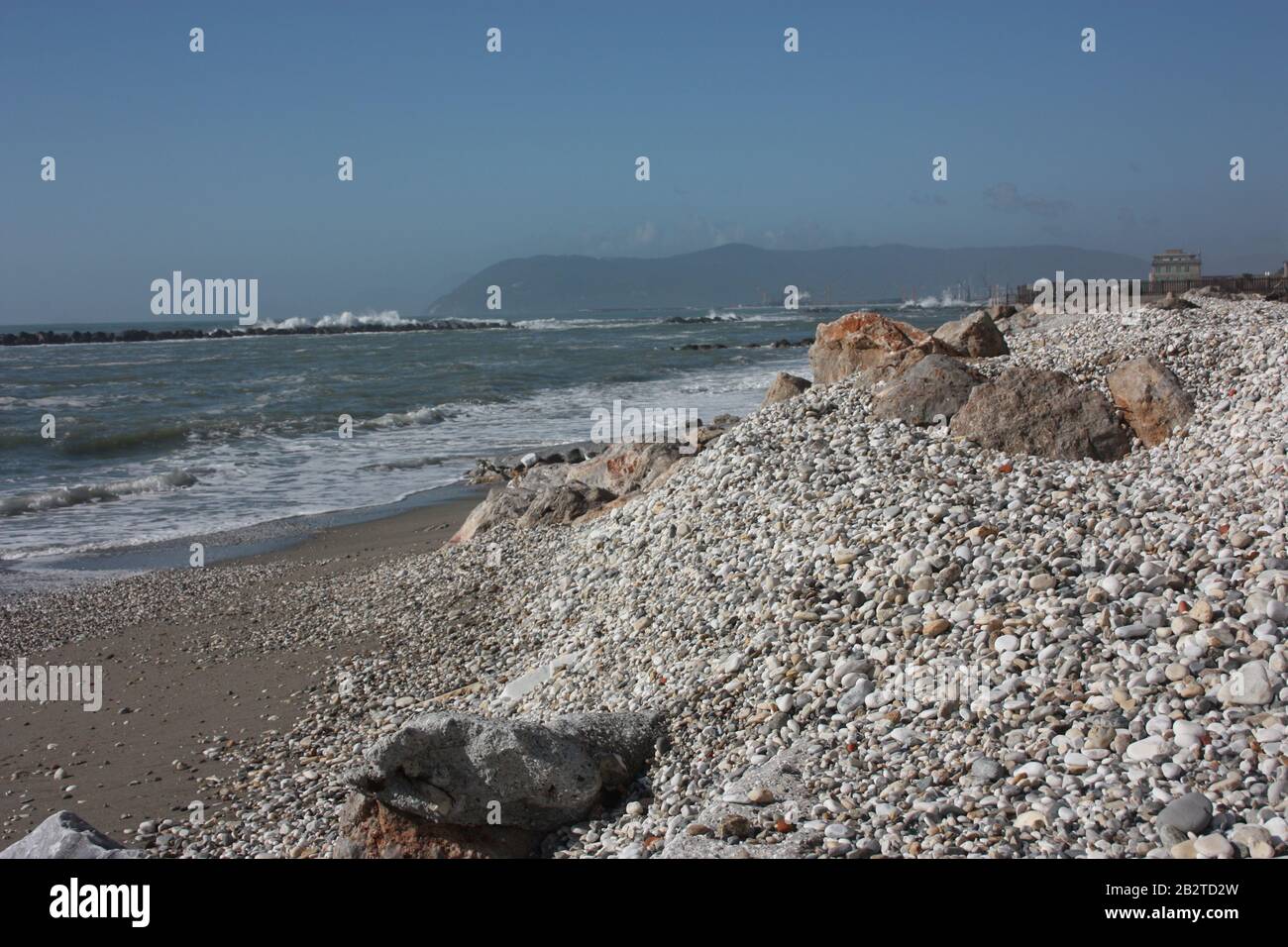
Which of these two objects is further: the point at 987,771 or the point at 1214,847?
the point at 987,771

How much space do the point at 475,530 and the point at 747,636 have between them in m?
5.55

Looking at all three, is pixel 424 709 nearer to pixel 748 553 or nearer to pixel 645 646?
pixel 645 646

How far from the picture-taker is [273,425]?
77.8 feet

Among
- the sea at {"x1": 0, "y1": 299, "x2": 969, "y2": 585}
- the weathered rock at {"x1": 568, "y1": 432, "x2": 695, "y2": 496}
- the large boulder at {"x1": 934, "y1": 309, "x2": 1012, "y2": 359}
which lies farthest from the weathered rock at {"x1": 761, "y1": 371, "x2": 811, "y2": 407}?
the sea at {"x1": 0, "y1": 299, "x2": 969, "y2": 585}

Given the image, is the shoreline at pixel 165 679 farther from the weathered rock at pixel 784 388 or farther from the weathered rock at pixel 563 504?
the weathered rock at pixel 784 388

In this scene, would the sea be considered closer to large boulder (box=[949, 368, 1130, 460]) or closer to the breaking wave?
the breaking wave

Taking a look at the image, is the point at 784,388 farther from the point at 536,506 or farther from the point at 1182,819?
the point at 1182,819

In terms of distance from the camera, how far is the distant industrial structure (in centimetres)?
4316

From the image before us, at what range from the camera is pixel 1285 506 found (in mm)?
5590

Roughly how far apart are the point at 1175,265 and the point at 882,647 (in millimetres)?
45875

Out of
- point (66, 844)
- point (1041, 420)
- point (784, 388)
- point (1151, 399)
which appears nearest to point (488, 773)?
point (66, 844)

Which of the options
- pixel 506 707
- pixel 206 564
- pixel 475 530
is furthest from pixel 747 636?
pixel 206 564

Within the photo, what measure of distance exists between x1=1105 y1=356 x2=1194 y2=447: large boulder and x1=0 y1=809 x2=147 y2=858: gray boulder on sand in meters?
7.01

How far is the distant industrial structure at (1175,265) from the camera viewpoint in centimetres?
4316
